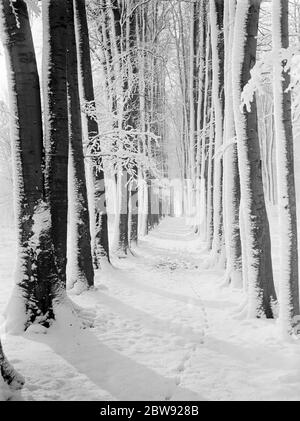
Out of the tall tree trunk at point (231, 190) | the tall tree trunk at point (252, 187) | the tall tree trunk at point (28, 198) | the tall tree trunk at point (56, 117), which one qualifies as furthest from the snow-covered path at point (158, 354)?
the tall tree trunk at point (56, 117)

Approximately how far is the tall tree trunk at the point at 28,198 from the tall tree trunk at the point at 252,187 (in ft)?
10.6

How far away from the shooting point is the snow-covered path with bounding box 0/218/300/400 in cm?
421

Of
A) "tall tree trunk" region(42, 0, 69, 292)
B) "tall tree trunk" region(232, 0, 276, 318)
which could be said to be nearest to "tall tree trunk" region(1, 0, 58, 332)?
"tall tree trunk" region(42, 0, 69, 292)

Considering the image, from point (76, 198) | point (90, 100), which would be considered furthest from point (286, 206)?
point (90, 100)

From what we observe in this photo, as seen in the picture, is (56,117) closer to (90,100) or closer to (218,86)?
(90,100)

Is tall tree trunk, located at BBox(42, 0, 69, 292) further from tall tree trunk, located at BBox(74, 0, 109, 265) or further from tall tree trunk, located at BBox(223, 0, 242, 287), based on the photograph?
tall tree trunk, located at BBox(223, 0, 242, 287)

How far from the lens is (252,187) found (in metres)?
6.81

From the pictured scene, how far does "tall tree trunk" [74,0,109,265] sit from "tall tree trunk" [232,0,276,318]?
4.04 m

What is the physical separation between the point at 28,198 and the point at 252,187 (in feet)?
11.6

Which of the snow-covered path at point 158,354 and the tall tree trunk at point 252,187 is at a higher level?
the tall tree trunk at point 252,187

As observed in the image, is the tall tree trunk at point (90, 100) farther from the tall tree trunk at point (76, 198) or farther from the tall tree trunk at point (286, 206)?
the tall tree trunk at point (286, 206)

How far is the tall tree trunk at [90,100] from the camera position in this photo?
31.5 ft

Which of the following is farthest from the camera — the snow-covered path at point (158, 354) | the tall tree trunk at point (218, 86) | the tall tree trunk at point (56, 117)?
the tall tree trunk at point (218, 86)
